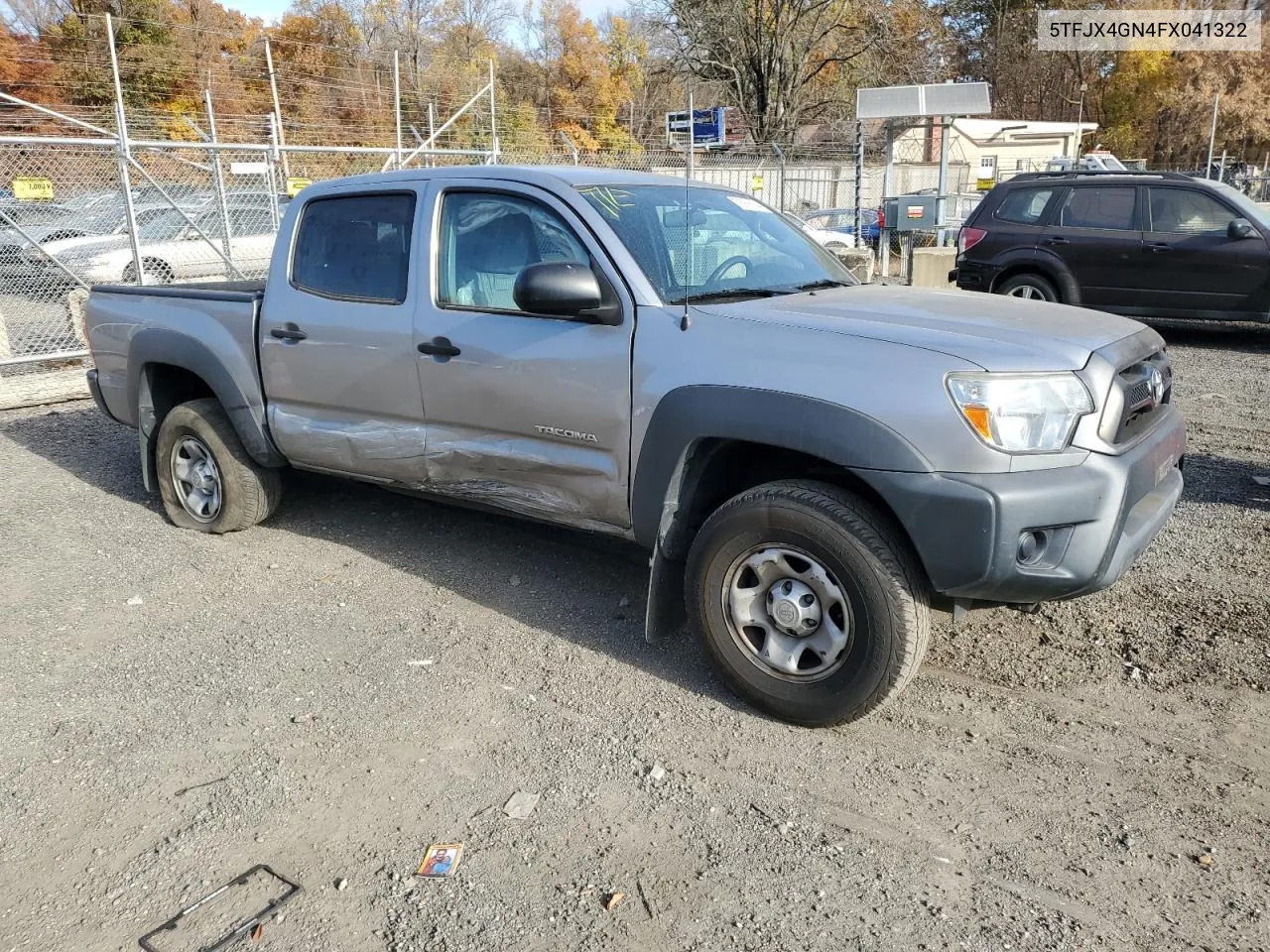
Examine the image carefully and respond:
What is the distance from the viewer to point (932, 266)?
579 inches

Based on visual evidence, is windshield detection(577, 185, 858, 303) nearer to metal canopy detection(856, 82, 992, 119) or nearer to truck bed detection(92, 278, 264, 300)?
truck bed detection(92, 278, 264, 300)

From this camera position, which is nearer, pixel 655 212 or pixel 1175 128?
pixel 655 212

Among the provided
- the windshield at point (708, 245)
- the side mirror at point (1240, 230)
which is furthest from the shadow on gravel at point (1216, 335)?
the windshield at point (708, 245)

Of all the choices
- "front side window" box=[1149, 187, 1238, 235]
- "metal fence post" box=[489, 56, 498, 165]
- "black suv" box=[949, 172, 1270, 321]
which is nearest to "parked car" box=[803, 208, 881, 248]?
"metal fence post" box=[489, 56, 498, 165]

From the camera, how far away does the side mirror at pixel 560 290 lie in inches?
141

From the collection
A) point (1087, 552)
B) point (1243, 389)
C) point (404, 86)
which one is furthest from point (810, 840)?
point (404, 86)

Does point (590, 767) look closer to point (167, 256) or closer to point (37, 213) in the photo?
point (37, 213)

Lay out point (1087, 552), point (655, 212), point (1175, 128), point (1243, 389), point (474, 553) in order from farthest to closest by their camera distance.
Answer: point (1175, 128)
point (1243, 389)
point (474, 553)
point (655, 212)
point (1087, 552)

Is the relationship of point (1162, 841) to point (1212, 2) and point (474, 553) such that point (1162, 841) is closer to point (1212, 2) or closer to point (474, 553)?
point (474, 553)

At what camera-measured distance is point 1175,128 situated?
5347 centimetres

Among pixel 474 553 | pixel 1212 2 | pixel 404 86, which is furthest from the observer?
pixel 1212 2

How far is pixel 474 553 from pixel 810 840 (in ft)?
9.02

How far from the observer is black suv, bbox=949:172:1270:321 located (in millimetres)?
10164

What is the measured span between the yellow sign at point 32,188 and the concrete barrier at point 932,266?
35.6 feet
